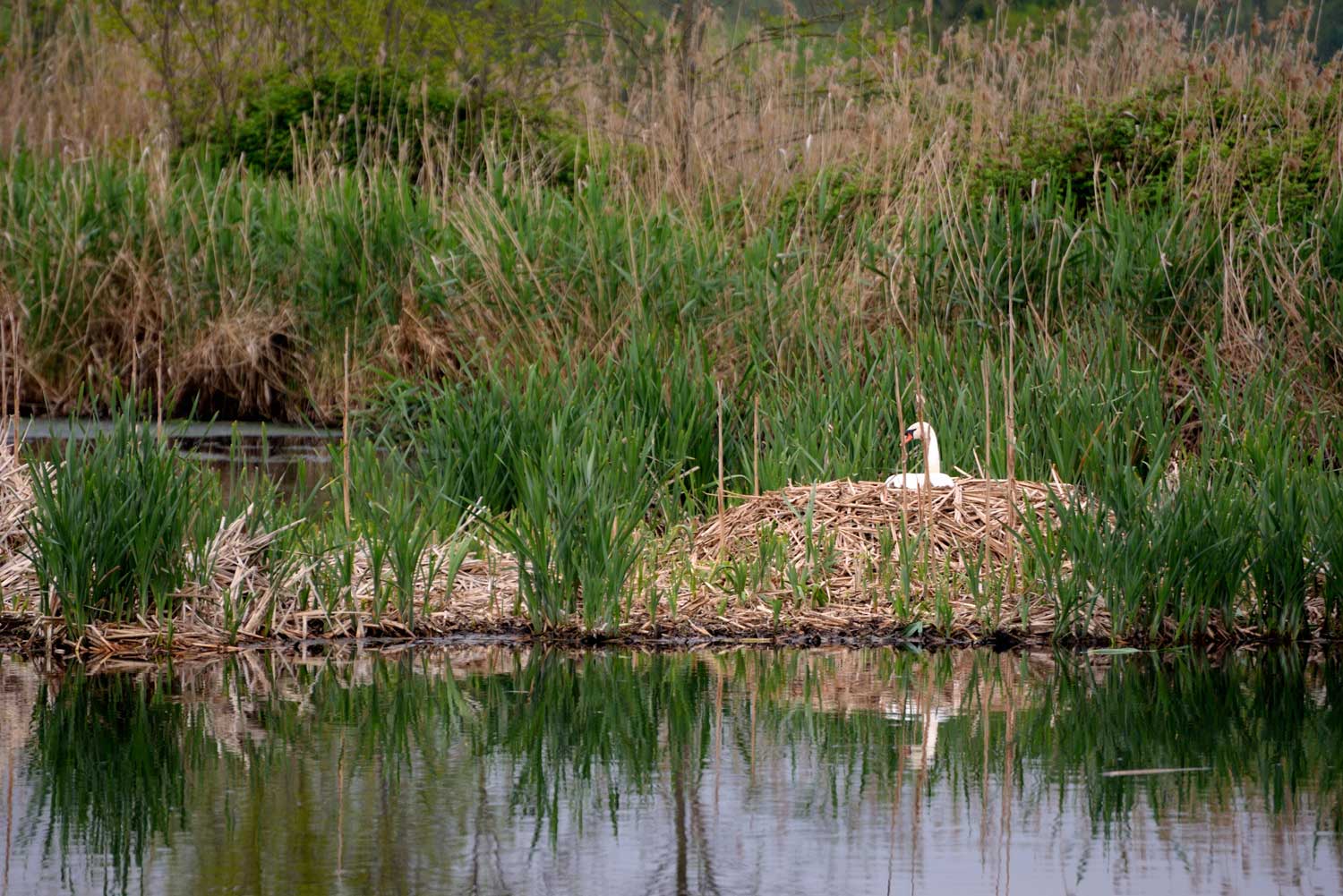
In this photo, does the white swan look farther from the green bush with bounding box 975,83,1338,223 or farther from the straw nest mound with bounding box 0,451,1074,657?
the green bush with bounding box 975,83,1338,223

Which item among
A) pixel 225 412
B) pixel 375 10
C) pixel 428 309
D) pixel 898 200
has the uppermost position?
pixel 375 10

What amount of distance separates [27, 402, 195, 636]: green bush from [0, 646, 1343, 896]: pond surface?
14.7 inches

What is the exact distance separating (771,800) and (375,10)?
677 inches

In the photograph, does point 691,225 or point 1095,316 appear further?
point 691,225

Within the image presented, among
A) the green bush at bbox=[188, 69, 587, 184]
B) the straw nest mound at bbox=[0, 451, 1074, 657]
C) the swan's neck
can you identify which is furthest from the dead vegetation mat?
the green bush at bbox=[188, 69, 587, 184]

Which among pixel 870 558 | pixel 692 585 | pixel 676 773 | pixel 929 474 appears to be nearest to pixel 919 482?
pixel 929 474

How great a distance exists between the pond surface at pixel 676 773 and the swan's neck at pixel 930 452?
1.24 meters

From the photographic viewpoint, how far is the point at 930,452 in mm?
8578

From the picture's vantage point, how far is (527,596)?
762 centimetres

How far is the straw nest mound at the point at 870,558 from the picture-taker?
25.5 feet

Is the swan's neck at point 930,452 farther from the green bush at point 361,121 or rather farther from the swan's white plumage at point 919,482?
the green bush at point 361,121

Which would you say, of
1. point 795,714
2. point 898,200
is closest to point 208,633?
point 795,714

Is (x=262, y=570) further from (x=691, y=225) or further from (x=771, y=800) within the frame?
(x=691, y=225)

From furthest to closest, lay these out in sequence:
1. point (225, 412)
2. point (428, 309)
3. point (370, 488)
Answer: point (225, 412) → point (428, 309) → point (370, 488)
